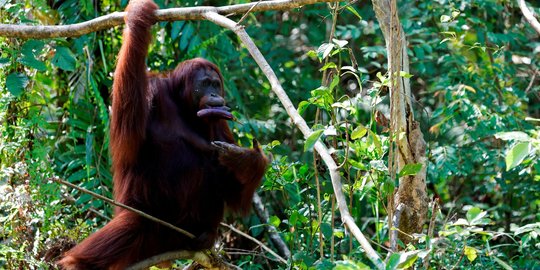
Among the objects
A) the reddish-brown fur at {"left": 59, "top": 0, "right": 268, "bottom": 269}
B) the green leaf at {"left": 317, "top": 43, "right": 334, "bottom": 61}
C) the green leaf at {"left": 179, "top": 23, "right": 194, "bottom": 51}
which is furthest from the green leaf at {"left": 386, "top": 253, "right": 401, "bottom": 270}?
the green leaf at {"left": 179, "top": 23, "right": 194, "bottom": 51}

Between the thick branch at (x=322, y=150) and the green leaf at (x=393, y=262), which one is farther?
the thick branch at (x=322, y=150)

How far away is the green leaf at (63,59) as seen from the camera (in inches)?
189

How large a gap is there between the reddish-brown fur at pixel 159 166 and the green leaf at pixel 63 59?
46 centimetres

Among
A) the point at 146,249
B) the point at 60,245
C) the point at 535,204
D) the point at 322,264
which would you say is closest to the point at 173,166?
the point at 146,249

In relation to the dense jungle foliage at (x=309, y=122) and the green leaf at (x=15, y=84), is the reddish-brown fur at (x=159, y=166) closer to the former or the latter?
the dense jungle foliage at (x=309, y=122)

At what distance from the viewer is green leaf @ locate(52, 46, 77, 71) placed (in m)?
4.81

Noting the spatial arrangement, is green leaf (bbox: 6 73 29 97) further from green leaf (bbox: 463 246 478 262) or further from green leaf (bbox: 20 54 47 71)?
green leaf (bbox: 463 246 478 262)

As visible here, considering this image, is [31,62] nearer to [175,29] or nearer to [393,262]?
[175,29]

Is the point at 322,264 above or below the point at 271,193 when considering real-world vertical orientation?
above

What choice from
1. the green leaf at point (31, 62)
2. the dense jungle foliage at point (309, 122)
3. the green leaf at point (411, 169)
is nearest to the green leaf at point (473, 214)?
the dense jungle foliage at point (309, 122)

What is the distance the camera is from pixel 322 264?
359cm

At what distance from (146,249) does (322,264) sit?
1.42 meters

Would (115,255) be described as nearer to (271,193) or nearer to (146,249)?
(146,249)

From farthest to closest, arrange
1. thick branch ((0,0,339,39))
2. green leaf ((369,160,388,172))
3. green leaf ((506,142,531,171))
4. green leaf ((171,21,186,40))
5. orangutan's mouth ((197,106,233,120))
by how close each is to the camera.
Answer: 1. green leaf ((171,21,186,40))
2. orangutan's mouth ((197,106,233,120))
3. thick branch ((0,0,339,39))
4. green leaf ((369,160,388,172))
5. green leaf ((506,142,531,171))
